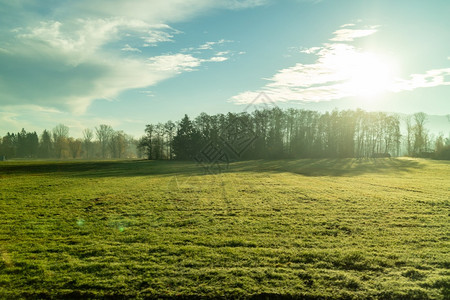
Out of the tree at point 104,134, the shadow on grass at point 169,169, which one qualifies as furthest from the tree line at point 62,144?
the shadow on grass at point 169,169

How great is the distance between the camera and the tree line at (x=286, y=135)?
8781 centimetres

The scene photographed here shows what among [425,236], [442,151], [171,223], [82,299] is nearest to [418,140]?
[442,151]

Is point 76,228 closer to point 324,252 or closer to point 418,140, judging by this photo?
point 324,252

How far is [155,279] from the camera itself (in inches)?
290

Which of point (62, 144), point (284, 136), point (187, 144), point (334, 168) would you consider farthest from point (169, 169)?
point (62, 144)

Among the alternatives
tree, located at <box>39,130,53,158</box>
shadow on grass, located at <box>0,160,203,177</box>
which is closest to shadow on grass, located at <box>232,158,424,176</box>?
shadow on grass, located at <box>0,160,203,177</box>

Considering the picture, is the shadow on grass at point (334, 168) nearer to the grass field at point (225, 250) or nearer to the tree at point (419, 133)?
the grass field at point (225, 250)

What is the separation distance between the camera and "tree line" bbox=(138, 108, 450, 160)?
87812 mm

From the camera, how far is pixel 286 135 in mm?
95500

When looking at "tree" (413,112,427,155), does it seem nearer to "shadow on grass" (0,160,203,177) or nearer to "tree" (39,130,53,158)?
"shadow on grass" (0,160,203,177)

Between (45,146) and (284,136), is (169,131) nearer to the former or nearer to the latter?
(284,136)

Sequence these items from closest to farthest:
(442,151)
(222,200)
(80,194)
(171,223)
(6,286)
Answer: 1. (6,286)
2. (171,223)
3. (222,200)
4. (80,194)
5. (442,151)

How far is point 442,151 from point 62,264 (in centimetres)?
9715

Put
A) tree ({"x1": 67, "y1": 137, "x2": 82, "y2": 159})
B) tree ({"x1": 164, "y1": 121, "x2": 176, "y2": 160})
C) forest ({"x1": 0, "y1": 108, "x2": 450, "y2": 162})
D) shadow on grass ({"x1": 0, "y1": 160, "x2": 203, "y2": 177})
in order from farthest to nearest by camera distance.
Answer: tree ({"x1": 67, "y1": 137, "x2": 82, "y2": 159}) < tree ({"x1": 164, "y1": 121, "x2": 176, "y2": 160}) < forest ({"x1": 0, "y1": 108, "x2": 450, "y2": 162}) < shadow on grass ({"x1": 0, "y1": 160, "x2": 203, "y2": 177})
